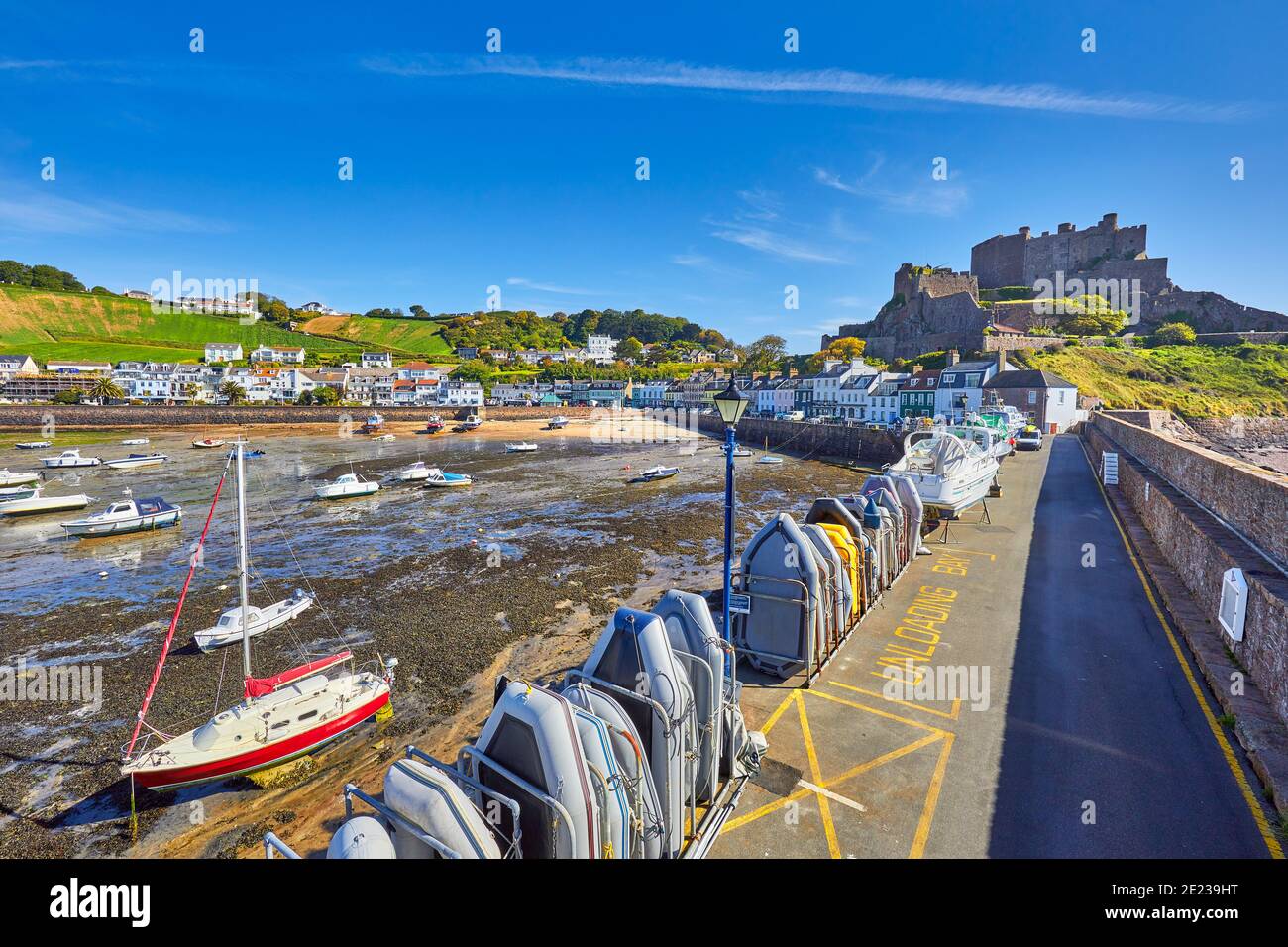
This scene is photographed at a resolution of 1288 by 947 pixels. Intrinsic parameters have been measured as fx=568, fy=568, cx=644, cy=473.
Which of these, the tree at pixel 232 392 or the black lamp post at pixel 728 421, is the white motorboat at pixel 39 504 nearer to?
the black lamp post at pixel 728 421

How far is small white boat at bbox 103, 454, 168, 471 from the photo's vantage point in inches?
1980

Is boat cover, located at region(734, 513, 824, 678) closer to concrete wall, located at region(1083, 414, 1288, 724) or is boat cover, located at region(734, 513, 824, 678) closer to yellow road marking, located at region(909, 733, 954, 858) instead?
yellow road marking, located at region(909, 733, 954, 858)

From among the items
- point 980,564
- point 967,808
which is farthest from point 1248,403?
point 967,808

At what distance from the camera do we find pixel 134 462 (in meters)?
51.2

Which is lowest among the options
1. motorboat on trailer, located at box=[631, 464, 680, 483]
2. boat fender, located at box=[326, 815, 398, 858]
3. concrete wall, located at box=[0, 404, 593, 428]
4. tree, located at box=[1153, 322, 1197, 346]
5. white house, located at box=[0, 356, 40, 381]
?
motorboat on trailer, located at box=[631, 464, 680, 483]

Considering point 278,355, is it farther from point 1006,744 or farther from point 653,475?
point 1006,744

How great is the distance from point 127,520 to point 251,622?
63.6ft

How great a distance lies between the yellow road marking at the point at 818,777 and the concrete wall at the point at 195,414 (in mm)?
100745

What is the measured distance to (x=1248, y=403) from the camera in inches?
2504

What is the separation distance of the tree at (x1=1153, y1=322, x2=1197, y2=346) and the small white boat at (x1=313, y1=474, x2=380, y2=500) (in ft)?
344

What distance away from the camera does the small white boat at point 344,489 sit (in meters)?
37.1

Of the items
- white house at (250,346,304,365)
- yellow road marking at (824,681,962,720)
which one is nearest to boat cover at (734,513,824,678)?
yellow road marking at (824,681,962,720)
